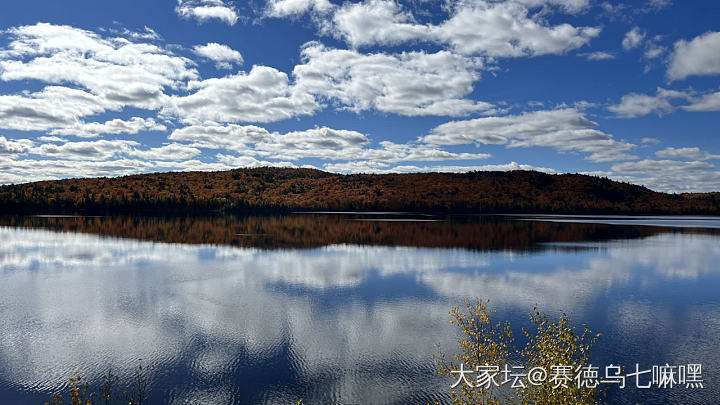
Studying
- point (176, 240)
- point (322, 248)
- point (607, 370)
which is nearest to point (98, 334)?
point (607, 370)

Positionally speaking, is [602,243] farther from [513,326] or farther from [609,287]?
[513,326]

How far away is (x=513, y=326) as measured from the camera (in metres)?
30.7

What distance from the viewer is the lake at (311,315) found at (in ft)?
70.0

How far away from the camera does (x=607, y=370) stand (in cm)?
2294

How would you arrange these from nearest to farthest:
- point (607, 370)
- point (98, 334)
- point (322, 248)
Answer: point (607, 370) < point (98, 334) < point (322, 248)

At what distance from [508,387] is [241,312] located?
21148 millimetres

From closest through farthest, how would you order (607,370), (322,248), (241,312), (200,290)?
(607,370) → (241,312) → (200,290) → (322,248)

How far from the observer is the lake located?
2133cm

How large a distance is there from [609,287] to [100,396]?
1779 inches

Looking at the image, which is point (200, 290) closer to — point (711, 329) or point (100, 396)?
point (100, 396)

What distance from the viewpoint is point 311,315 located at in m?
33.8

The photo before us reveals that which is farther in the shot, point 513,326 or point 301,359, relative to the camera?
point 513,326

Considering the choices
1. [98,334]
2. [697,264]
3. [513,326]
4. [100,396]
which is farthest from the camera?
[697,264]

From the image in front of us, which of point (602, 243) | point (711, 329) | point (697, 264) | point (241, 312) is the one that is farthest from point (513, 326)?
point (602, 243)
